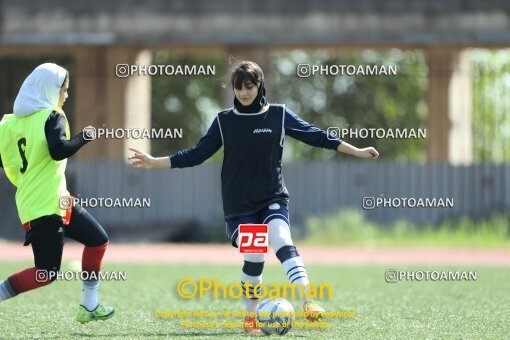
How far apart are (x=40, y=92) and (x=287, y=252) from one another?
2.14m

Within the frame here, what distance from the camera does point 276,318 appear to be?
26.0ft

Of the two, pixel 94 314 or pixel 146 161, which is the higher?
pixel 146 161

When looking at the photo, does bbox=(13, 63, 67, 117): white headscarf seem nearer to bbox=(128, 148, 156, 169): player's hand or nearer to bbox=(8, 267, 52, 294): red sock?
bbox=(128, 148, 156, 169): player's hand

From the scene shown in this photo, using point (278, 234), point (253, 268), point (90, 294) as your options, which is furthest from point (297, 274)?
point (90, 294)

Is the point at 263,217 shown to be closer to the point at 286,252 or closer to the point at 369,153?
→ the point at 286,252

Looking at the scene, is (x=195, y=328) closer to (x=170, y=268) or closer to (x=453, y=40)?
(x=170, y=268)

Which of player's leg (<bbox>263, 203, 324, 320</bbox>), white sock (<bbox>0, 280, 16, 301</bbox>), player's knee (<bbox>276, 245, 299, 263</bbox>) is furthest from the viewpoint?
white sock (<bbox>0, 280, 16, 301</bbox>)

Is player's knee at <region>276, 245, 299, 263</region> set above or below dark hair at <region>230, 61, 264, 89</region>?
below

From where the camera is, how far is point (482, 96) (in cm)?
2542

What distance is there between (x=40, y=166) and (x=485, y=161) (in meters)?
19.1

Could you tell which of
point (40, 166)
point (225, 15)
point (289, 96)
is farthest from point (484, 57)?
point (40, 166)

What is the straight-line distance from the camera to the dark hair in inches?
313

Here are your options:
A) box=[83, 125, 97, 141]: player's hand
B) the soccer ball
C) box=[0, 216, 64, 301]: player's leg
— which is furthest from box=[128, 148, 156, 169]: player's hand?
the soccer ball

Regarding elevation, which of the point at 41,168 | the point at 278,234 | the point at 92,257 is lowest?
the point at 92,257
